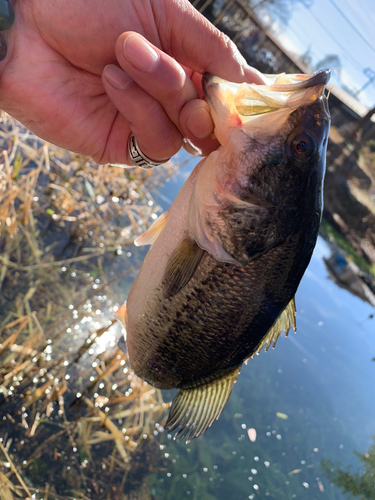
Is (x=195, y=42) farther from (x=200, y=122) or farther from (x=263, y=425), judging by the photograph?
(x=263, y=425)

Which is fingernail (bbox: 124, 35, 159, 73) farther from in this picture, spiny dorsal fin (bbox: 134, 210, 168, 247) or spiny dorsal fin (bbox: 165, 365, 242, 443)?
spiny dorsal fin (bbox: 165, 365, 242, 443)

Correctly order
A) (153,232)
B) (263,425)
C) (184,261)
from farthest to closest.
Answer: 1. (263,425)
2. (153,232)
3. (184,261)

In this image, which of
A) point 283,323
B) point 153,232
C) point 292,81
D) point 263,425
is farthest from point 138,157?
point 263,425

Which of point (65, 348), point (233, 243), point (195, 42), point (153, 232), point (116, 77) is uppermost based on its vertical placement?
point (195, 42)

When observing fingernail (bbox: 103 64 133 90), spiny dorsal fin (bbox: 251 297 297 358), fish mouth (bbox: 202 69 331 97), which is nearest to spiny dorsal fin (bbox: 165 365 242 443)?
spiny dorsal fin (bbox: 251 297 297 358)

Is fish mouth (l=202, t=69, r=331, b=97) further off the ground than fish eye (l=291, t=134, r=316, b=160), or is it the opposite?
fish mouth (l=202, t=69, r=331, b=97)

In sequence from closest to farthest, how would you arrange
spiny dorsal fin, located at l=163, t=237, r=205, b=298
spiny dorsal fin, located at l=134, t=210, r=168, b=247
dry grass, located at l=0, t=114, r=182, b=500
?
spiny dorsal fin, located at l=163, t=237, r=205, b=298 < spiny dorsal fin, located at l=134, t=210, r=168, b=247 < dry grass, located at l=0, t=114, r=182, b=500
